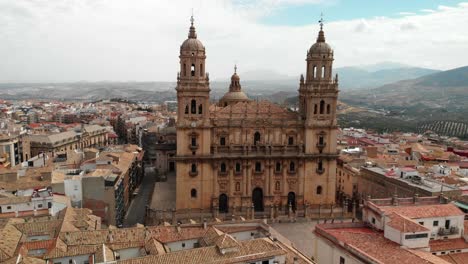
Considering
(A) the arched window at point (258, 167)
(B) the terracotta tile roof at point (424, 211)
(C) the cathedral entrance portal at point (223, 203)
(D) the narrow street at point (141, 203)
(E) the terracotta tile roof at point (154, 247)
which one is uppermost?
(B) the terracotta tile roof at point (424, 211)

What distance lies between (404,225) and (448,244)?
5.74 meters

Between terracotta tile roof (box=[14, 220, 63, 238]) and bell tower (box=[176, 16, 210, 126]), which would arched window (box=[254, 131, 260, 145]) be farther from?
terracotta tile roof (box=[14, 220, 63, 238])

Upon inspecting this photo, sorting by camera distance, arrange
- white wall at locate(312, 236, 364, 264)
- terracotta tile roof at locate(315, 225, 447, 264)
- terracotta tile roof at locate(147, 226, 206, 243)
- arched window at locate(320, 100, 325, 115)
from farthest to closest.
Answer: arched window at locate(320, 100, 325, 115), terracotta tile roof at locate(147, 226, 206, 243), white wall at locate(312, 236, 364, 264), terracotta tile roof at locate(315, 225, 447, 264)

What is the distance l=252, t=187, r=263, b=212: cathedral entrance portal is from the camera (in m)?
55.8

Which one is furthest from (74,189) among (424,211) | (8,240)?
(424,211)

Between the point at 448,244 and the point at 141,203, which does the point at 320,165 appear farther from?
the point at 141,203

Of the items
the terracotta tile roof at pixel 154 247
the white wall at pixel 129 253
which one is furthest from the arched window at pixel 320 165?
the white wall at pixel 129 253

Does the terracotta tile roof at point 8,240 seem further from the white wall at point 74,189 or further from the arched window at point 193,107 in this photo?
the arched window at point 193,107

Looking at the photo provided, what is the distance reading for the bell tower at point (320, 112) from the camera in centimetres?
5462

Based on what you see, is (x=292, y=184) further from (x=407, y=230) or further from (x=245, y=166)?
(x=407, y=230)

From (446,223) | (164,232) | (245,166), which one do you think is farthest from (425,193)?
(164,232)

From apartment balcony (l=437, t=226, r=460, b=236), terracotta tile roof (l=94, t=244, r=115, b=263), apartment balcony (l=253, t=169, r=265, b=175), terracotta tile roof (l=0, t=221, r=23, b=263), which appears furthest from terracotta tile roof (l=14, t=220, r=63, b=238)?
apartment balcony (l=437, t=226, r=460, b=236)

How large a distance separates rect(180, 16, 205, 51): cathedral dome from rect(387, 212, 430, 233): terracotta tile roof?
30.8 meters

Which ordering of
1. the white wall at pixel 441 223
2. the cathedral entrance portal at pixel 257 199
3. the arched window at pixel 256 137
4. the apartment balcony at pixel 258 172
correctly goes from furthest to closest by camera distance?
the cathedral entrance portal at pixel 257 199, the apartment balcony at pixel 258 172, the arched window at pixel 256 137, the white wall at pixel 441 223
